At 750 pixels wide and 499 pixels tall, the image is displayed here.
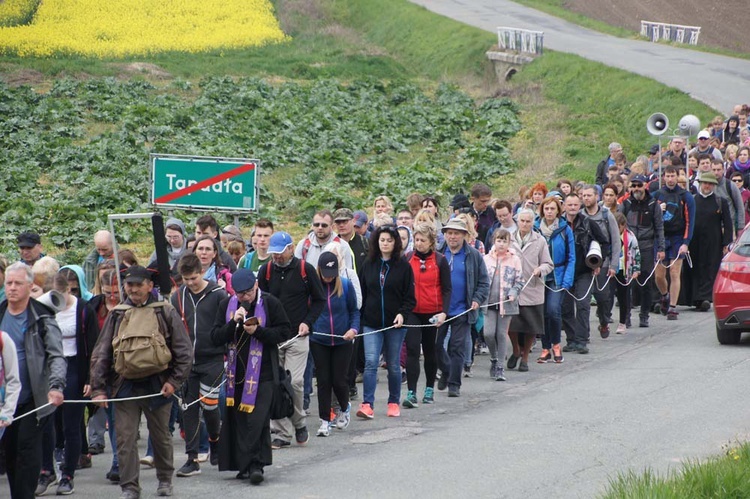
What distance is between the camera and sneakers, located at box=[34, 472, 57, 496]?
1003cm

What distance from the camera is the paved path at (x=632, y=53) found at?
131 ft

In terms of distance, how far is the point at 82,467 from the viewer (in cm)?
1095

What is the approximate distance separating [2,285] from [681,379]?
7517 mm

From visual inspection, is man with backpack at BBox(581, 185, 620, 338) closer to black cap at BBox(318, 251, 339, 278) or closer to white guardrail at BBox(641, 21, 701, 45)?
black cap at BBox(318, 251, 339, 278)

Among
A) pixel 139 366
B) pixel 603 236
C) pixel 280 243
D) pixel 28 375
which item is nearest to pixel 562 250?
pixel 603 236

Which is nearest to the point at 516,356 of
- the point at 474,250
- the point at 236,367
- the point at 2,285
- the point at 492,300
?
the point at 492,300

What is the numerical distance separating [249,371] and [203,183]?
3650 mm

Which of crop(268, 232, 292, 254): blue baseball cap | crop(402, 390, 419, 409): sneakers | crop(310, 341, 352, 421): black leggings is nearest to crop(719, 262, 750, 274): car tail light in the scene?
crop(402, 390, 419, 409): sneakers

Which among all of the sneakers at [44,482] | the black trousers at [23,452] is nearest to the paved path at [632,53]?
the sneakers at [44,482]

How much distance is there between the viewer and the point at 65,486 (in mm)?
10016

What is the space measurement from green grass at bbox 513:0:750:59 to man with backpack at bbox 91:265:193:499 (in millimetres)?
43034

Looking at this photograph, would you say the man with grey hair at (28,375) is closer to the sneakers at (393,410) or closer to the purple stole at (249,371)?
the purple stole at (249,371)

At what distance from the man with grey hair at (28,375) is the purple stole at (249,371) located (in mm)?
1550

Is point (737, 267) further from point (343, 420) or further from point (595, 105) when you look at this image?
point (595, 105)
